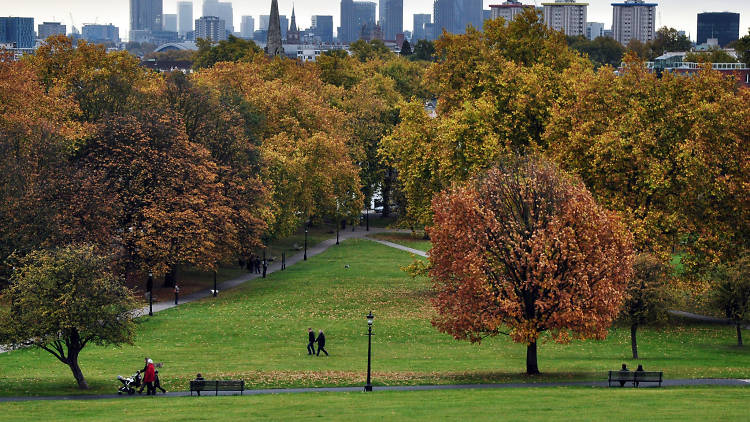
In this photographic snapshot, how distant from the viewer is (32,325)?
36.1 m

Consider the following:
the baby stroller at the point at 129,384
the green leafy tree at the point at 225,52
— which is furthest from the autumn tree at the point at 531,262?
the green leafy tree at the point at 225,52

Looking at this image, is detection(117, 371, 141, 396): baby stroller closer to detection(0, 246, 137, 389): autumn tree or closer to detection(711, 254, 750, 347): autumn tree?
detection(0, 246, 137, 389): autumn tree

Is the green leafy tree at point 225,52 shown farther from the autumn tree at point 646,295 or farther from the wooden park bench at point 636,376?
the wooden park bench at point 636,376

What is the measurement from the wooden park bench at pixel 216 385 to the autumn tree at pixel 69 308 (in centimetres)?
392

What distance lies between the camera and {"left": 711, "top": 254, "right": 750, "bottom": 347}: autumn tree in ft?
147

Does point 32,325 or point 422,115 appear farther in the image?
point 422,115

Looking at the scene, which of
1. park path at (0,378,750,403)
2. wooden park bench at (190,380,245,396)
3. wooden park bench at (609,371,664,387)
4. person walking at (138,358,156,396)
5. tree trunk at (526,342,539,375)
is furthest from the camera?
tree trunk at (526,342,539,375)

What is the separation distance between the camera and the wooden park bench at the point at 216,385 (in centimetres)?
3459

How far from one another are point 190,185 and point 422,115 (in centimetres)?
1509

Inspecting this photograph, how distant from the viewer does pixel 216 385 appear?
34.6 metres

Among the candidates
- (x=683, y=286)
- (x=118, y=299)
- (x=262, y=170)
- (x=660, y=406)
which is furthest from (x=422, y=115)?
(x=660, y=406)

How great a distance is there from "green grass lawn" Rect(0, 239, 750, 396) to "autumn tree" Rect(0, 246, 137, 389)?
1694mm

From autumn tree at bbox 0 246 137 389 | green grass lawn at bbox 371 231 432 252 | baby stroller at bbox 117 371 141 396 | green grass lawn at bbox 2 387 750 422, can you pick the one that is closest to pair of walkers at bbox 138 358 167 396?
baby stroller at bbox 117 371 141 396

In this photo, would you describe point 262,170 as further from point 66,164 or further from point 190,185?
point 66,164
